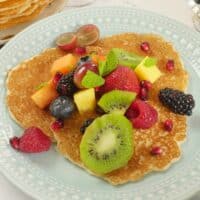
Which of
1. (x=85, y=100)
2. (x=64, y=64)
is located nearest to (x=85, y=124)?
(x=85, y=100)

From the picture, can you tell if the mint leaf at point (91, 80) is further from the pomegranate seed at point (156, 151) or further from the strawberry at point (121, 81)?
the pomegranate seed at point (156, 151)

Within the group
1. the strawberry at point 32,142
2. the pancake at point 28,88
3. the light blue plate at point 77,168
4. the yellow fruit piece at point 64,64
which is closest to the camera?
the light blue plate at point 77,168

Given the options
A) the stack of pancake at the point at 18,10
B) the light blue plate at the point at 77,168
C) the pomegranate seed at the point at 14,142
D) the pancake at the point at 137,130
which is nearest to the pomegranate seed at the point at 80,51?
the pancake at the point at 137,130

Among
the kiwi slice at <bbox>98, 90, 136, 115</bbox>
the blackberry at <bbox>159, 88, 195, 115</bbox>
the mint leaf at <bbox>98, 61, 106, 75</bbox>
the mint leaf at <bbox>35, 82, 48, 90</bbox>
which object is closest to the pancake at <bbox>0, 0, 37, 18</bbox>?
the mint leaf at <bbox>35, 82, 48, 90</bbox>

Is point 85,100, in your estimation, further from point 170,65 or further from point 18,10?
point 18,10

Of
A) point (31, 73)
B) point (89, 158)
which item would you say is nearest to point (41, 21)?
point (31, 73)

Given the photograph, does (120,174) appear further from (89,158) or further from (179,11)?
(179,11)
